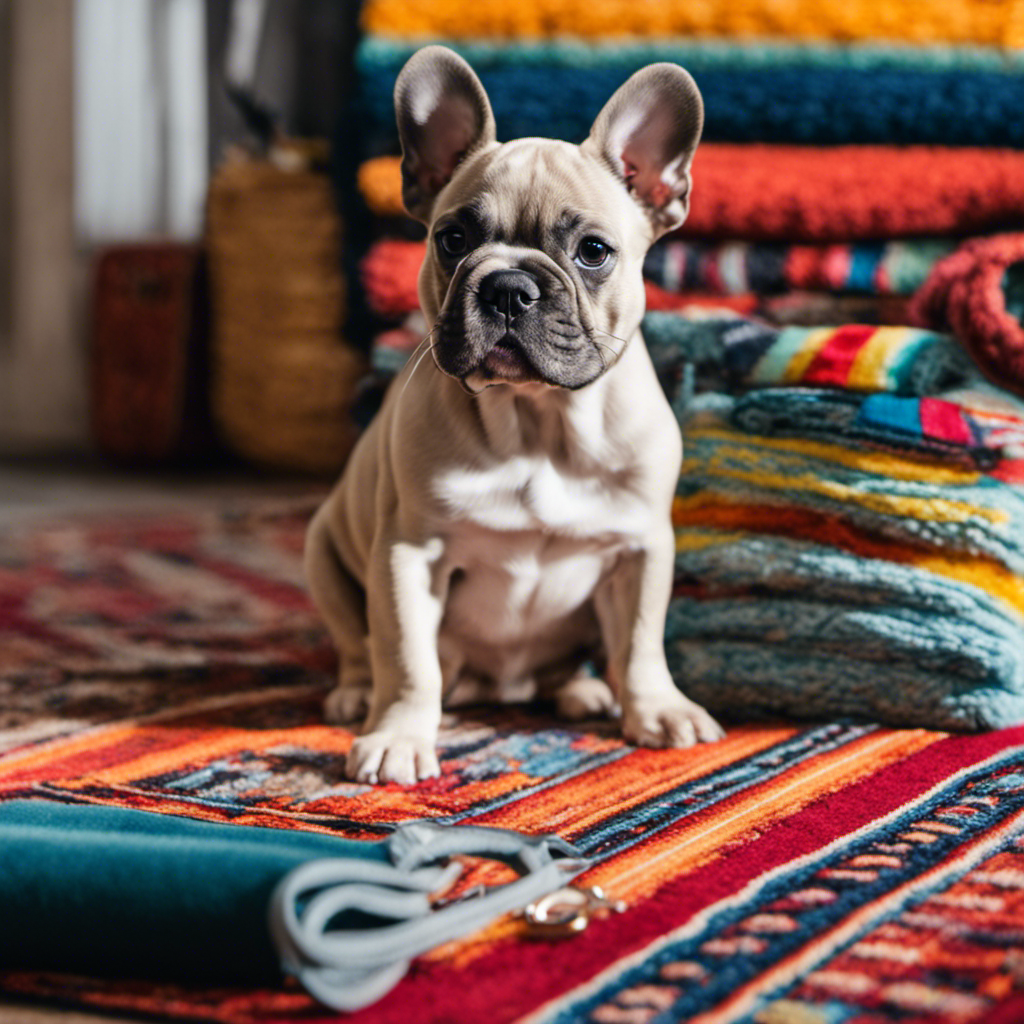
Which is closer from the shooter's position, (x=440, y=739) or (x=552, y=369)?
(x=552, y=369)

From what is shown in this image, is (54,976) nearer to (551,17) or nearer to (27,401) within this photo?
(551,17)

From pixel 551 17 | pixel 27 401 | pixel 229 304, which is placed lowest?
pixel 27 401

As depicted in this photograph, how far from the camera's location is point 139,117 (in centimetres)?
424

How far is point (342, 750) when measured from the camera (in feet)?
4.18

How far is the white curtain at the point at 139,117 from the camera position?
414cm

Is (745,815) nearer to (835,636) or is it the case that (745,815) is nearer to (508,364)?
(835,636)

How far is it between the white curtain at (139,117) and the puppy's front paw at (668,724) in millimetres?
3429

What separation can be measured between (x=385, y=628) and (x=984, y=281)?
0.78m

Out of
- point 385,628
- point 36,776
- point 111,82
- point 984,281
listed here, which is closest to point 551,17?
point 984,281

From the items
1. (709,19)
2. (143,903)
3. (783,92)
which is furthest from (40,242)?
(143,903)

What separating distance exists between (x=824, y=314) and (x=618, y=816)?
91cm

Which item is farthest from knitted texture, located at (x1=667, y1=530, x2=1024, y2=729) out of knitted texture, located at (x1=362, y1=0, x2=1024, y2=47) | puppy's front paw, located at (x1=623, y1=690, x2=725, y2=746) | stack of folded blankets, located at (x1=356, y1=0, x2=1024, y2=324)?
knitted texture, located at (x1=362, y1=0, x2=1024, y2=47)

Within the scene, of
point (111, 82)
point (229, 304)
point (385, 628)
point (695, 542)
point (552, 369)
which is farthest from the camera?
point (111, 82)

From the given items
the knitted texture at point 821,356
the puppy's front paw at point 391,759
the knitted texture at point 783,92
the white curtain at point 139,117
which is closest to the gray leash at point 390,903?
the puppy's front paw at point 391,759
